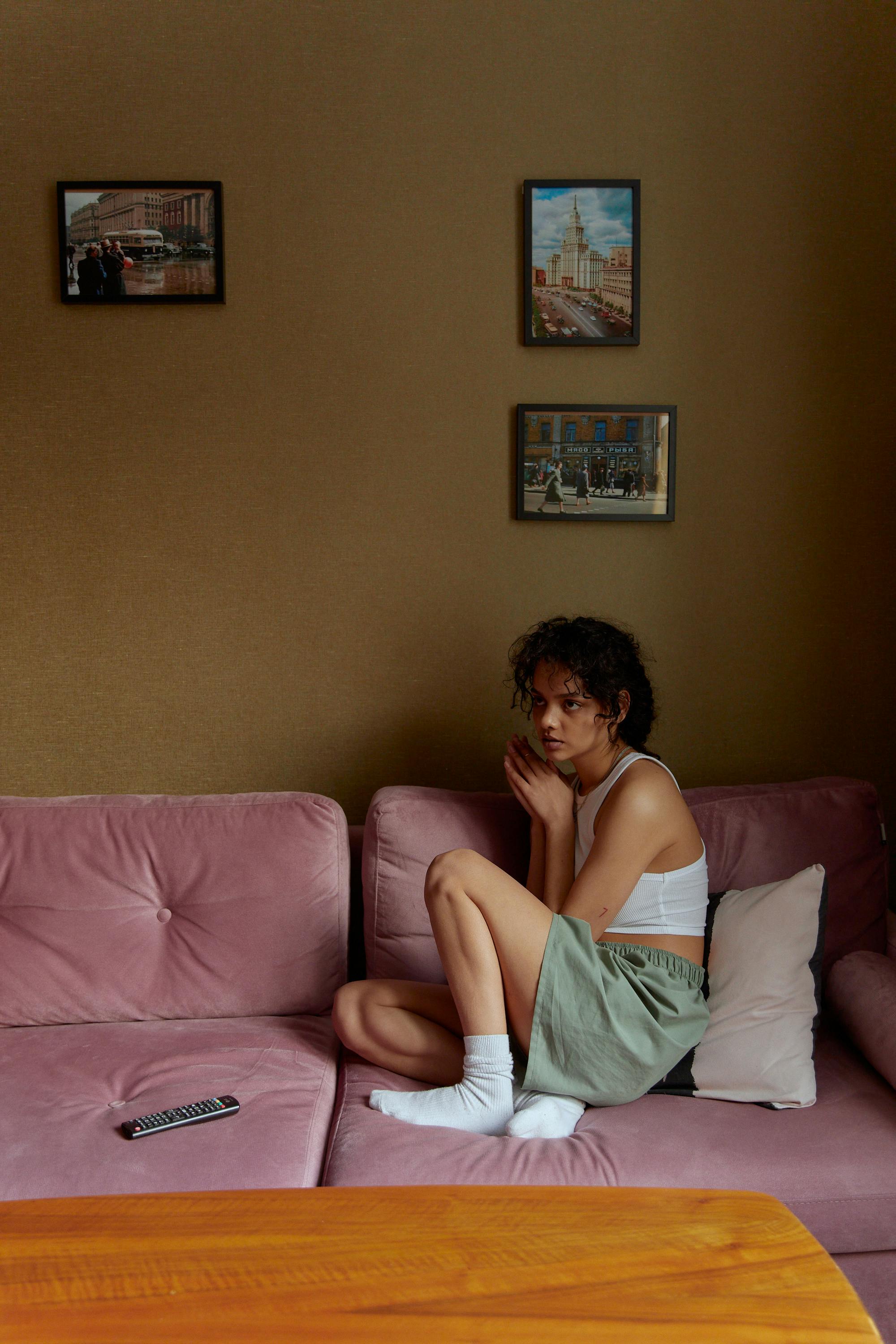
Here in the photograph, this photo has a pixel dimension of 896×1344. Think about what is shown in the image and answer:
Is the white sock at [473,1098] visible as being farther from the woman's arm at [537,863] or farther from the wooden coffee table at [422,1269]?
the wooden coffee table at [422,1269]

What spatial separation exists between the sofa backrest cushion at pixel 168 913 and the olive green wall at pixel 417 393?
32 centimetres

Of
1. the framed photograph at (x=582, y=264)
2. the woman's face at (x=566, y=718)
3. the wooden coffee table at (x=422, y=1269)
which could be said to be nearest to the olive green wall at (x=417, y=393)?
the framed photograph at (x=582, y=264)

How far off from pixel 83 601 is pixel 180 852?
27.0 inches

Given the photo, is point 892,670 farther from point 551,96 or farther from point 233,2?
point 233,2

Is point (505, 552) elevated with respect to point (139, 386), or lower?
lower

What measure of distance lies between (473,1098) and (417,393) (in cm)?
149

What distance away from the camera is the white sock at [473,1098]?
1486 mm

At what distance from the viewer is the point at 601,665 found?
1.78m

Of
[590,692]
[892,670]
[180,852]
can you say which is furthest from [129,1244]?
[892,670]

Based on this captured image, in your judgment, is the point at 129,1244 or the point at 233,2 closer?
the point at 129,1244

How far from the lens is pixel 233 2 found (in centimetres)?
209

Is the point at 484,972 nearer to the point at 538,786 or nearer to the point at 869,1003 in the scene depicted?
the point at 538,786

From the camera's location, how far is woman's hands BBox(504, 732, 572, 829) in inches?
71.9

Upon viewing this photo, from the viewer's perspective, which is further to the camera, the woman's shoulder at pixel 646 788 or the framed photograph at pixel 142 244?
the framed photograph at pixel 142 244
